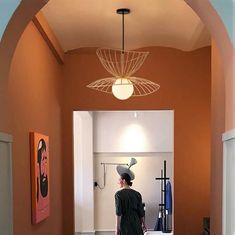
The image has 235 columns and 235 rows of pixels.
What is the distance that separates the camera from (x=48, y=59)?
418 cm

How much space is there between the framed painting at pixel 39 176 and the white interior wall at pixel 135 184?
368 centimetres

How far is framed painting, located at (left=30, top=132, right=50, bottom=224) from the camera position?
131 inches

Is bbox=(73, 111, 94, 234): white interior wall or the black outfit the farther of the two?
bbox=(73, 111, 94, 234): white interior wall

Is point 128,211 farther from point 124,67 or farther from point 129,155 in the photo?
point 129,155

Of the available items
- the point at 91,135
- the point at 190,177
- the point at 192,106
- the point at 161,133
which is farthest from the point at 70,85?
the point at 161,133

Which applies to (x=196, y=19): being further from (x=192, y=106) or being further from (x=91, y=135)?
(x=91, y=135)

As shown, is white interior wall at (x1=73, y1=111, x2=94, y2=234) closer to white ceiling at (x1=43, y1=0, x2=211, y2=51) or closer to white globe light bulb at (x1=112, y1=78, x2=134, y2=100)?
white ceiling at (x1=43, y1=0, x2=211, y2=51)

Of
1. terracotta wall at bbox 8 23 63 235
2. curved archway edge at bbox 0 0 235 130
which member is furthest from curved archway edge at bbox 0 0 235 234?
terracotta wall at bbox 8 23 63 235

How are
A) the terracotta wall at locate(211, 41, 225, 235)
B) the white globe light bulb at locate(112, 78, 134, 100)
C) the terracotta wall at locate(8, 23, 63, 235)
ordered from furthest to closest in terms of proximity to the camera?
the white globe light bulb at locate(112, 78, 134, 100) → the terracotta wall at locate(8, 23, 63, 235) → the terracotta wall at locate(211, 41, 225, 235)

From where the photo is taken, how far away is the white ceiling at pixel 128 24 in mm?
3537

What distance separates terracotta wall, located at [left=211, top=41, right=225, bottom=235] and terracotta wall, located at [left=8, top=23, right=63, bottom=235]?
135 centimetres

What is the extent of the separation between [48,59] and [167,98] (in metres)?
1.63

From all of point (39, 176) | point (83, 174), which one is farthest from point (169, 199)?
point (39, 176)

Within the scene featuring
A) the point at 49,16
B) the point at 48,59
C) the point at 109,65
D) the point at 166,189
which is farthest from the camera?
the point at 166,189
